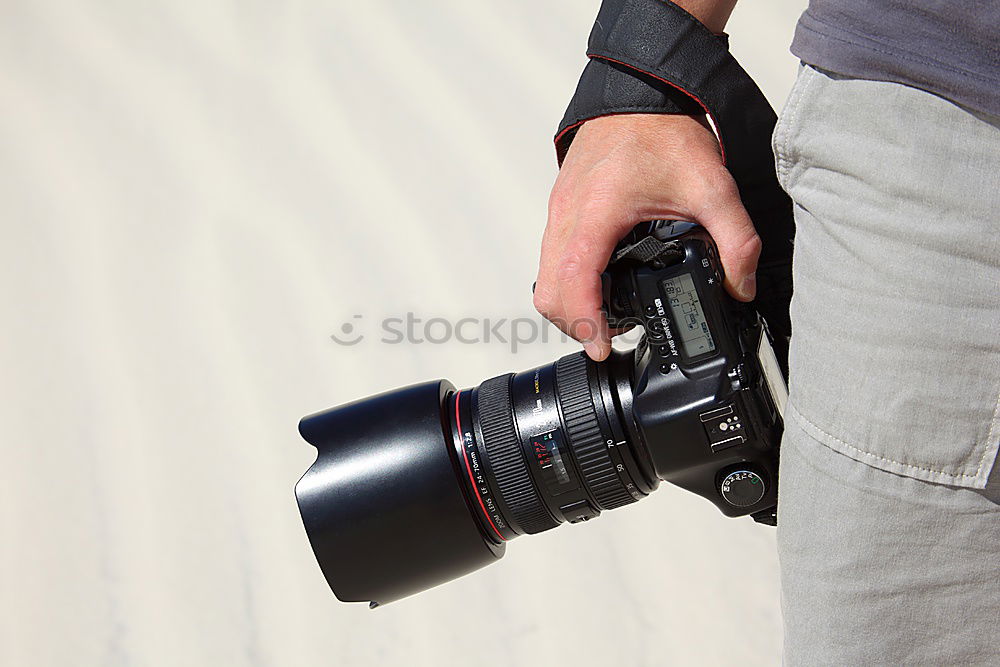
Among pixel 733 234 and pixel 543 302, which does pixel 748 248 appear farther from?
pixel 543 302

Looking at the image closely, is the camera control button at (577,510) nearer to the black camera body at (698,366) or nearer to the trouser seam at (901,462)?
the black camera body at (698,366)

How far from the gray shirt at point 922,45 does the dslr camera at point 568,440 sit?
8.8 inches

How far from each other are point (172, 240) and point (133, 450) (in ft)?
1.49

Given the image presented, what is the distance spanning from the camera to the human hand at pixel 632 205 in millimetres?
693

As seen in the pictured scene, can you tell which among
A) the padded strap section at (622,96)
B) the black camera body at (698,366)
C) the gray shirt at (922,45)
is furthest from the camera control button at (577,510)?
the gray shirt at (922,45)

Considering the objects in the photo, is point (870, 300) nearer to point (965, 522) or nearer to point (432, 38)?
point (965, 522)

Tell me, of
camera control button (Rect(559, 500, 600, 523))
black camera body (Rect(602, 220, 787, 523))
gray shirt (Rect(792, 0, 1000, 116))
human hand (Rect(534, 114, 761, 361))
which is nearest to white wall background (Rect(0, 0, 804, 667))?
camera control button (Rect(559, 500, 600, 523))

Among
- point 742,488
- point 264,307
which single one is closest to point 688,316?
point 742,488

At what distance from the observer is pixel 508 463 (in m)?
0.84

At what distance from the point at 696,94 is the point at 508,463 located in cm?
37

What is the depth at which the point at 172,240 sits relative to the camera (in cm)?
183

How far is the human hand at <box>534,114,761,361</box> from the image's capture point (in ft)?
2.27

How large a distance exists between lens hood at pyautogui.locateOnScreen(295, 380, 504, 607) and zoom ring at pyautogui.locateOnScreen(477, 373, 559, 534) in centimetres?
4

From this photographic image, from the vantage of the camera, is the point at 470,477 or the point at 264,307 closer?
the point at 470,477
